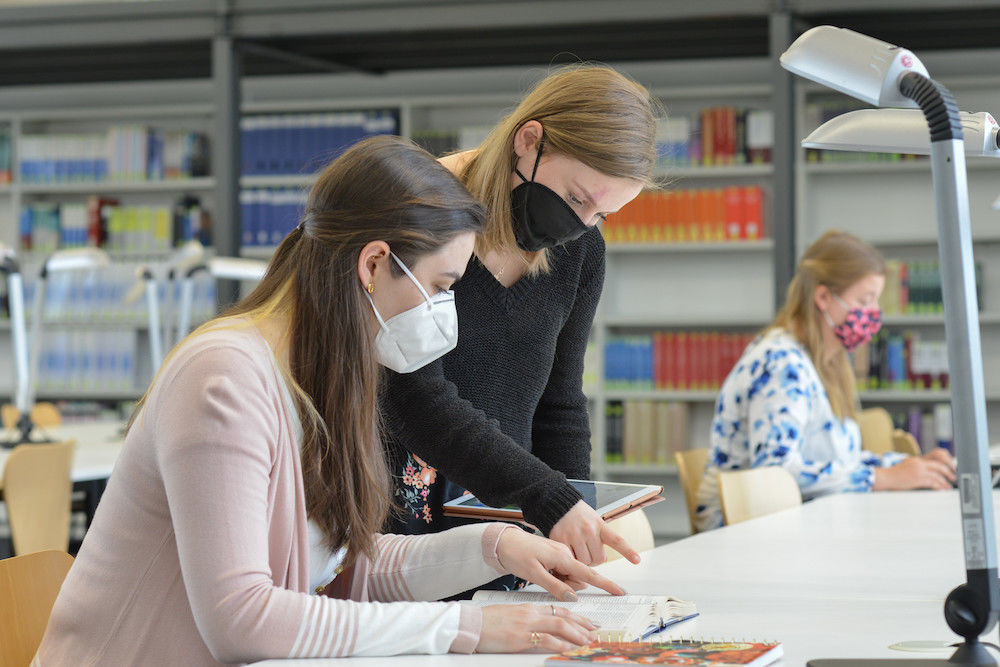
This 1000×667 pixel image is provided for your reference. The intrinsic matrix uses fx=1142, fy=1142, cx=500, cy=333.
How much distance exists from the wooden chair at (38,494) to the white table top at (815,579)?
6.04 feet

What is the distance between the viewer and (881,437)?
14.0 ft

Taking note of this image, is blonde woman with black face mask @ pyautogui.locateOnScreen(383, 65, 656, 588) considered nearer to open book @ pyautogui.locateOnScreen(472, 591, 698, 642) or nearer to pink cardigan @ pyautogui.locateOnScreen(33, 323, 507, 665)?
open book @ pyautogui.locateOnScreen(472, 591, 698, 642)

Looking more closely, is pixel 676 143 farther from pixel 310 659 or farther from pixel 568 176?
pixel 310 659

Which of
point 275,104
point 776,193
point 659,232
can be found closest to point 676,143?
point 659,232

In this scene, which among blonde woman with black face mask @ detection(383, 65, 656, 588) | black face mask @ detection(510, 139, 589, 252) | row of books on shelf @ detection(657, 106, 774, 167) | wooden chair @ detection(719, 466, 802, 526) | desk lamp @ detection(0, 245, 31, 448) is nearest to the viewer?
blonde woman with black face mask @ detection(383, 65, 656, 588)

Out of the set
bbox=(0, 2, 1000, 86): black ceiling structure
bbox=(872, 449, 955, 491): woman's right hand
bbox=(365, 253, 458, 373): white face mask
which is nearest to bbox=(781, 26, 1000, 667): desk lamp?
bbox=(365, 253, 458, 373): white face mask

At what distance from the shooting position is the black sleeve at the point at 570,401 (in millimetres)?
1938

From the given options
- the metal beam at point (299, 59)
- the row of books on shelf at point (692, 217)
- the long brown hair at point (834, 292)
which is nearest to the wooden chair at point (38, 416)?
the metal beam at point (299, 59)

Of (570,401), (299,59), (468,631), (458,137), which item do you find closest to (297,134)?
(299,59)

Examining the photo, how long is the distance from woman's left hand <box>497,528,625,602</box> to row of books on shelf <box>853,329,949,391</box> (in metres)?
4.07

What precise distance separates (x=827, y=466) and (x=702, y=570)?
3.99 feet

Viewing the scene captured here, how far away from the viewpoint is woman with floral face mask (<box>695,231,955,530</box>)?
109 inches

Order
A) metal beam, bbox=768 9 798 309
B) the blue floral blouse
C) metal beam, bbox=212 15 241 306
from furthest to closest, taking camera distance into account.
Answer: metal beam, bbox=212 15 241 306 → metal beam, bbox=768 9 798 309 → the blue floral blouse

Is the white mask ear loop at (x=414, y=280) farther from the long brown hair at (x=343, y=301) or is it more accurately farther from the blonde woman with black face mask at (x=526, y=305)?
the blonde woman with black face mask at (x=526, y=305)
